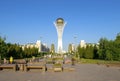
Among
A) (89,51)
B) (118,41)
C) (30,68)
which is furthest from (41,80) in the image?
(89,51)

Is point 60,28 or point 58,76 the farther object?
point 60,28

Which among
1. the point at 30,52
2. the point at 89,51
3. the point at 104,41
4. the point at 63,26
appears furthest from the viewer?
the point at 63,26

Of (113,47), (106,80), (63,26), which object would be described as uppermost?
(63,26)

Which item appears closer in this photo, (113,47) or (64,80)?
(64,80)

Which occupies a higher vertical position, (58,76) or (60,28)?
(60,28)

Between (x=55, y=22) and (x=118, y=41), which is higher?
(x=55, y=22)

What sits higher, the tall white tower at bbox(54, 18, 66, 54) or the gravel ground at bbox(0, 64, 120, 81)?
the tall white tower at bbox(54, 18, 66, 54)

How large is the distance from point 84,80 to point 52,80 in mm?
2425

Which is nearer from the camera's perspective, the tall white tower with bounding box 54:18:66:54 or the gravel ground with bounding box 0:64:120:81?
the gravel ground with bounding box 0:64:120:81

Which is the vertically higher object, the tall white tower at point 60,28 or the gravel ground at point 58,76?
the tall white tower at point 60,28

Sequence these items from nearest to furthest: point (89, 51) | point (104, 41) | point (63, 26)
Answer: point (104, 41)
point (89, 51)
point (63, 26)

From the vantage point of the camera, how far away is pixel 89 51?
271 ft

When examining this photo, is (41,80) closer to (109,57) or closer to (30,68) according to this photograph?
(30,68)

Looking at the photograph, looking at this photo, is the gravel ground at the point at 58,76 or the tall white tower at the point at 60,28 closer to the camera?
the gravel ground at the point at 58,76
